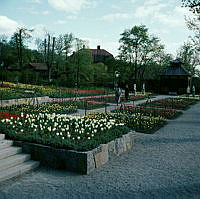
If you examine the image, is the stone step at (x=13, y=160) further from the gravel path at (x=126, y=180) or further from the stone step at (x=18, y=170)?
the gravel path at (x=126, y=180)

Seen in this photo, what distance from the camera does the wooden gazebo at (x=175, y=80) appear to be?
36862 millimetres

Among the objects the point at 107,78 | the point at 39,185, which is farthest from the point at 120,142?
the point at 107,78

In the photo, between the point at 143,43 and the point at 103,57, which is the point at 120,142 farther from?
the point at 103,57

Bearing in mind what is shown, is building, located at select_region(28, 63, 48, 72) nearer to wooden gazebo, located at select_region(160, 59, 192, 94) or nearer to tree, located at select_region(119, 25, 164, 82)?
tree, located at select_region(119, 25, 164, 82)

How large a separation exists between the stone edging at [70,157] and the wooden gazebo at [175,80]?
33.1m

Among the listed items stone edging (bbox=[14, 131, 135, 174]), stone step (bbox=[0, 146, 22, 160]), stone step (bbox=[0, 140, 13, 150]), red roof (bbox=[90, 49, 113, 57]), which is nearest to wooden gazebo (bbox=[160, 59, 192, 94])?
red roof (bbox=[90, 49, 113, 57])

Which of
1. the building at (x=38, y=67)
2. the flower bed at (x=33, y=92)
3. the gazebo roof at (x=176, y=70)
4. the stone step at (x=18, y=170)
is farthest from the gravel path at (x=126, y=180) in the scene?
the building at (x=38, y=67)

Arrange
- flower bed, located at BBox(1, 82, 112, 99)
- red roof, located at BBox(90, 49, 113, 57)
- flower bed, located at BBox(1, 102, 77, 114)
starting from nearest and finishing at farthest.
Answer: flower bed, located at BBox(1, 102, 77, 114)
flower bed, located at BBox(1, 82, 112, 99)
red roof, located at BBox(90, 49, 113, 57)

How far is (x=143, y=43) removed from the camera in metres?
43.3

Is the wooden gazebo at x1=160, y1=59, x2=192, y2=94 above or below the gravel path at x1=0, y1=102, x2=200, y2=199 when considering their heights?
above

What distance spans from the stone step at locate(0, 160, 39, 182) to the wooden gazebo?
3403cm

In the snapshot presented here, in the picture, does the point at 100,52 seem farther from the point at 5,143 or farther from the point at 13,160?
the point at 13,160

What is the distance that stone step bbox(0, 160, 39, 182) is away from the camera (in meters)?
4.73

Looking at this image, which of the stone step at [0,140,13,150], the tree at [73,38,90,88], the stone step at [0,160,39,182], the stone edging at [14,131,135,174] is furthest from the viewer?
the tree at [73,38,90,88]
